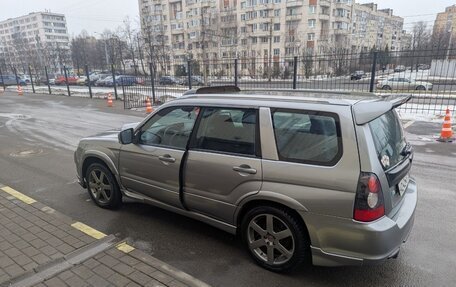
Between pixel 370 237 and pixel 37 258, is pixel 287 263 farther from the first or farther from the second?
pixel 37 258

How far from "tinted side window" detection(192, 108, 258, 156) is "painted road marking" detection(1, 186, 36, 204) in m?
3.01

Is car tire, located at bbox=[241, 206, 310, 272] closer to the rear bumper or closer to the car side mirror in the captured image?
the rear bumper

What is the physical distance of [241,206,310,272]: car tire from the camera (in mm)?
2846

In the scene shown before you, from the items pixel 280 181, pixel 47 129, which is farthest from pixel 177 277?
pixel 47 129

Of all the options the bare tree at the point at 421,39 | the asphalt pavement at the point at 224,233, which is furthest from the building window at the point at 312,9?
the asphalt pavement at the point at 224,233

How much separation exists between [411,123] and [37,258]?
10743 mm

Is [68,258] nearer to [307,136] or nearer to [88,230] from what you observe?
[88,230]

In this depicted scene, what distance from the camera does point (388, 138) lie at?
9.63ft

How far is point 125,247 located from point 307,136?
88.8 inches

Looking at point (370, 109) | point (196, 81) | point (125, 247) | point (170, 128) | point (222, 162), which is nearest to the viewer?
point (370, 109)

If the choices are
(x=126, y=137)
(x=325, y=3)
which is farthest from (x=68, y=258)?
(x=325, y=3)

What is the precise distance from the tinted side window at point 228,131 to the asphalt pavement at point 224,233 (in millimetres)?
1136

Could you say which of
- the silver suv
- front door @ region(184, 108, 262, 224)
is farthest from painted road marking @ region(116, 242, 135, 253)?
front door @ region(184, 108, 262, 224)

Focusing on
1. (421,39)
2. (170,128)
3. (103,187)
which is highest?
(421,39)
